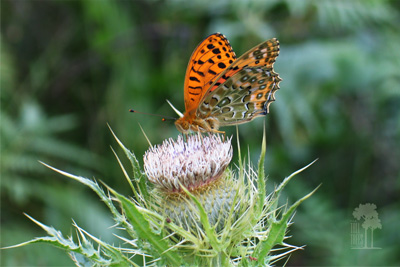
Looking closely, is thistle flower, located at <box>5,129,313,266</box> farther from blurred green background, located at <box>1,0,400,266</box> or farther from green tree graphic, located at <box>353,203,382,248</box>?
blurred green background, located at <box>1,0,400,266</box>

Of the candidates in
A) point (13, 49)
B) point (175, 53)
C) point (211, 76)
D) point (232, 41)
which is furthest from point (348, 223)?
point (13, 49)

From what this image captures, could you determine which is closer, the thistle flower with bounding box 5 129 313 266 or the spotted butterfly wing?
the thistle flower with bounding box 5 129 313 266

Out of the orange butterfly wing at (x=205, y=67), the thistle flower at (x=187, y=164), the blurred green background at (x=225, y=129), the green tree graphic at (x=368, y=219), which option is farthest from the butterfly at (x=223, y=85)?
the blurred green background at (x=225, y=129)

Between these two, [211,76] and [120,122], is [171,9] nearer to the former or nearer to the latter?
[120,122]

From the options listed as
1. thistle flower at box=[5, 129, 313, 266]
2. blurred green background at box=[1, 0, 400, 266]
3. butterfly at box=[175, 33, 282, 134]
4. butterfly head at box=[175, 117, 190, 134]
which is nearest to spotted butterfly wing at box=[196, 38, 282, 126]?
butterfly at box=[175, 33, 282, 134]

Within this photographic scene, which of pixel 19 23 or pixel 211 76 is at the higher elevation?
pixel 19 23

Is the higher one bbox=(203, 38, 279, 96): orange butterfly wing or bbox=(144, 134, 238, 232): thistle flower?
bbox=(203, 38, 279, 96): orange butterfly wing

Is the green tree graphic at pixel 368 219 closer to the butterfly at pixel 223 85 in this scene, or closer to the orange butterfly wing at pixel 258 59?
the butterfly at pixel 223 85
